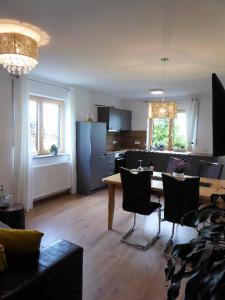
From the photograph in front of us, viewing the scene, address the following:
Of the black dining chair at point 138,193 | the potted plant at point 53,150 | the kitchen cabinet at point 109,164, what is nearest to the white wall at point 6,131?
the potted plant at point 53,150

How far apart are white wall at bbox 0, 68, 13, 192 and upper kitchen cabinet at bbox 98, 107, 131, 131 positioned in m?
2.66

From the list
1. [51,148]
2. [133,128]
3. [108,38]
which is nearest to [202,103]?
[133,128]

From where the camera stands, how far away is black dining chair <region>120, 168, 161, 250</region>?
9.57 ft

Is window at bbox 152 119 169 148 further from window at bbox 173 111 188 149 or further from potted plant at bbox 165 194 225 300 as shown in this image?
potted plant at bbox 165 194 225 300

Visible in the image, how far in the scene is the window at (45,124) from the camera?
4516 mm

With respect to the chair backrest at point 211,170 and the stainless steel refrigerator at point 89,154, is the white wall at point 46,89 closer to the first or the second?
the stainless steel refrigerator at point 89,154

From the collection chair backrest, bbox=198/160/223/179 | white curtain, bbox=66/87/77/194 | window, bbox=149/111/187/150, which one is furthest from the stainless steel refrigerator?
chair backrest, bbox=198/160/223/179

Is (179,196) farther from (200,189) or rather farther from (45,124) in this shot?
(45,124)

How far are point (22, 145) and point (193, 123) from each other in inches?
166

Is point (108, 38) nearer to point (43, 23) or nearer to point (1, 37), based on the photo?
point (43, 23)

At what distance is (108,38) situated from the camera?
234cm

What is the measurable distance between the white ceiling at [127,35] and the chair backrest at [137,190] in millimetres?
1495

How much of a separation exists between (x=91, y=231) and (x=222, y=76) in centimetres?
324

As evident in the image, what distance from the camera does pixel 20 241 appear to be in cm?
146
